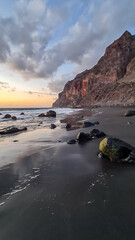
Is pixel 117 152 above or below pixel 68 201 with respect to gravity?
above

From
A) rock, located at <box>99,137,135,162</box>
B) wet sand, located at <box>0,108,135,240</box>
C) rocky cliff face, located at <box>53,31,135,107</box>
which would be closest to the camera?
wet sand, located at <box>0,108,135,240</box>

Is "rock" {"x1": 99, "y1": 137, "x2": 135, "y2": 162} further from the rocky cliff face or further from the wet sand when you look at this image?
the rocky cliff face

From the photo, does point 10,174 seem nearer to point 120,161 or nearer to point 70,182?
point 70,182

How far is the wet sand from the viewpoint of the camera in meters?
1.54

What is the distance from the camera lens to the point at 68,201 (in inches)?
81.4

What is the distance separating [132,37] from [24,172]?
11048cm

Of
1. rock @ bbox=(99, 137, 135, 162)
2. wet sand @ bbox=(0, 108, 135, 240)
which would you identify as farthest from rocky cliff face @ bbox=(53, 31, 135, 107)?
wet sand @ bbox=(0, 108, 135, 240)

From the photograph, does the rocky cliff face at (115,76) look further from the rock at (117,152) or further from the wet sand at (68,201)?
the wet sand at (68,201)

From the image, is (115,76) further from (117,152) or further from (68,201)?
(68,201)

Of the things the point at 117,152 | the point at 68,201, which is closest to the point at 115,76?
the point at 117,152

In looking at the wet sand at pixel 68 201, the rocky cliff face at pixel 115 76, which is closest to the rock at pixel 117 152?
the wet sand at pixel 68 201

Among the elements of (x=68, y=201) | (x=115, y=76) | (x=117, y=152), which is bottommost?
(x=68, y=201)

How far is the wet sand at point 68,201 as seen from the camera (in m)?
1.54

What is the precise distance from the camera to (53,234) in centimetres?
151
